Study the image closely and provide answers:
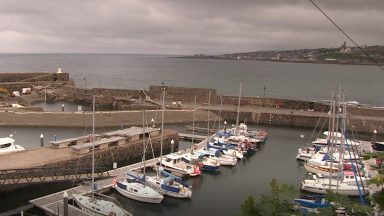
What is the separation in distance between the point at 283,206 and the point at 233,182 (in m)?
20.5

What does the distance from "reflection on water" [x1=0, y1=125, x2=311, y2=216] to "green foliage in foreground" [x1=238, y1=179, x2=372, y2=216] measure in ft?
41.1

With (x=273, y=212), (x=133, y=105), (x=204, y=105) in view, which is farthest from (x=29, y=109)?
(x=273, y=212)

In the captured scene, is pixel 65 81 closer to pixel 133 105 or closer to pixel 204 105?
pixel 133 105

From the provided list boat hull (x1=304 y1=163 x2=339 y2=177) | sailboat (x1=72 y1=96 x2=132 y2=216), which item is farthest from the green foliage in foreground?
boat hull (x1=304 y1=163 x2=339 y2=177)

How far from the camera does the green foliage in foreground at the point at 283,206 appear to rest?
4.18m

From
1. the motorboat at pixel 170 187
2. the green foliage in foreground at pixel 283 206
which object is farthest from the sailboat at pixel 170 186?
the green foliage in foreground at pixel 283 206

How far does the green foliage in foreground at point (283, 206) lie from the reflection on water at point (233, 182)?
41.1 ft

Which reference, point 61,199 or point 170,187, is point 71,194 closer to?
point 61,199

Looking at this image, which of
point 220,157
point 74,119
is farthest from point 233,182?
point 74,119

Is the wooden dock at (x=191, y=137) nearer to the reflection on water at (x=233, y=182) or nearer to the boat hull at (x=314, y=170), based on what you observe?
the reflection on water at (x=233, y=182)

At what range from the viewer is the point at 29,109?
42.0 metres

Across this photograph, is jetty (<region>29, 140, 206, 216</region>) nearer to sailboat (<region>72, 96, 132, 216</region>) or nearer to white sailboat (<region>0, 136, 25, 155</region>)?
sailboat (<region>72, 96, 132, 216</region>)

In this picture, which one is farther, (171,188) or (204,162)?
(204,162)

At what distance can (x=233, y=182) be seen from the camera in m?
24.6
